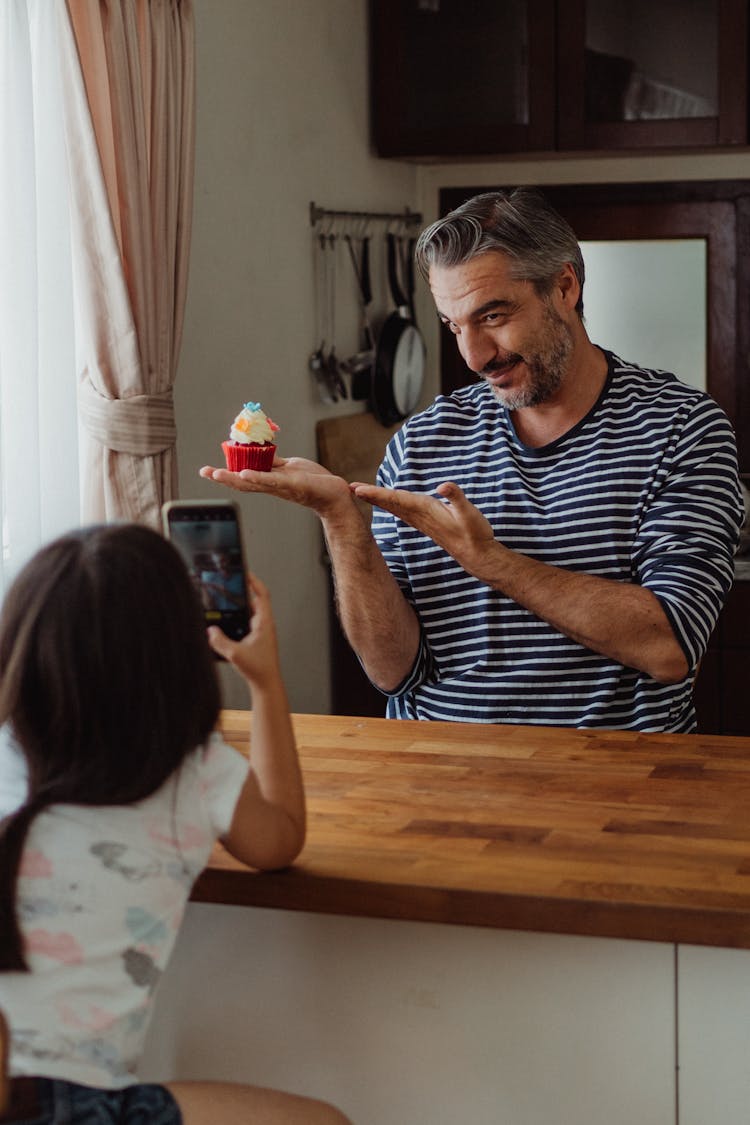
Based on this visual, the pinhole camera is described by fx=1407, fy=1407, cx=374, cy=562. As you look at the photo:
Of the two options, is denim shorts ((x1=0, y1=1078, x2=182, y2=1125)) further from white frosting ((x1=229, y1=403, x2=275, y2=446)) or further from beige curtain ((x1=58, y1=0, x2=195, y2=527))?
beige curtain ((x1=58, y1=0, x2=195, y2=527))

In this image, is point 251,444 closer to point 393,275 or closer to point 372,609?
point 372,609

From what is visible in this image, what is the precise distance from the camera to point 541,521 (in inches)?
81.0

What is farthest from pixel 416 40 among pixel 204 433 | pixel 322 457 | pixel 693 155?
pixel 204 433

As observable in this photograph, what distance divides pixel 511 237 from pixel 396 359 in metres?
1.97

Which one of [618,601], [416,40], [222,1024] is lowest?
[222,1024]

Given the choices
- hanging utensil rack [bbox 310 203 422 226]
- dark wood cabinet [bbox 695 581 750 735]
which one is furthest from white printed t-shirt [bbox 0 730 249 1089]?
dark wood cabinet [bbox 695 581 750 735]

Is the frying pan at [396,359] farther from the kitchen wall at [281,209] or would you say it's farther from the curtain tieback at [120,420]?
the curtain tieback at [120,420]

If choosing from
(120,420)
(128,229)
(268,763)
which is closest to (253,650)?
(268,763)

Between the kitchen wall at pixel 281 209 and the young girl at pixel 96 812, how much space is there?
1763 millimetres

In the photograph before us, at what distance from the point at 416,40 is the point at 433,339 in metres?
0.91

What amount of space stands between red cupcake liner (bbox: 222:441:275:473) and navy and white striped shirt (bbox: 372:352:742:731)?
0.25 meters

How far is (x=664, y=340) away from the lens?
13.5ft

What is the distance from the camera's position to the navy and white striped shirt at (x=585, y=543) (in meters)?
1.97

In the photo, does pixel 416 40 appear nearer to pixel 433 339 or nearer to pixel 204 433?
pixel 433 339
